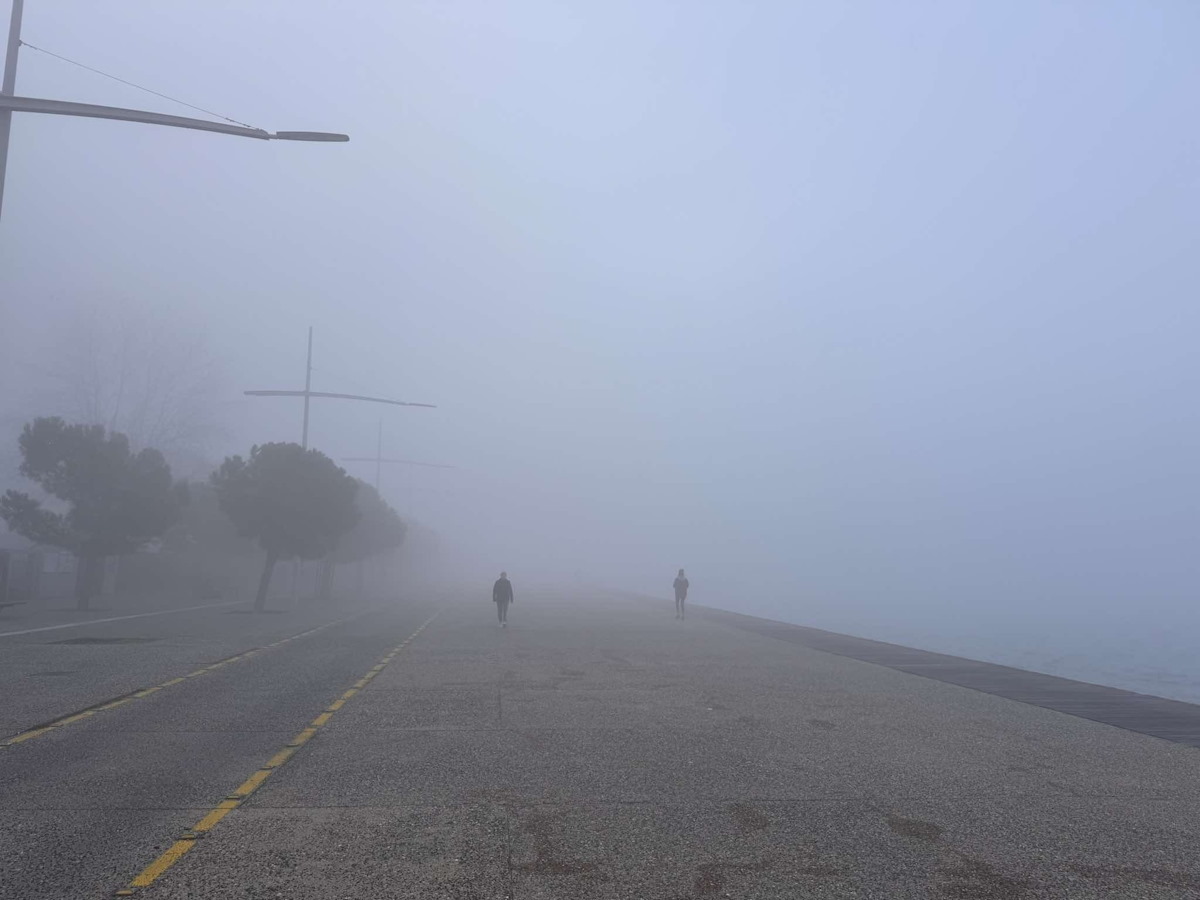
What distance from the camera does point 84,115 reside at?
1852 cm

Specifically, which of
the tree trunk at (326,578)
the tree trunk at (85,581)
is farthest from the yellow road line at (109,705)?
the tree trunk at (326,578)

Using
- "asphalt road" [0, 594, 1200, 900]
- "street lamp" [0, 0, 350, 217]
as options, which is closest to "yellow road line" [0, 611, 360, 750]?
"asphalt road" [0, 594, 1200, 900]

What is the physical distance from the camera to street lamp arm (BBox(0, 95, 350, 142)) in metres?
18.0

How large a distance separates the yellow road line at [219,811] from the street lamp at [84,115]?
11.1m

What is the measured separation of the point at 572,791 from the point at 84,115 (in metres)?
16.5

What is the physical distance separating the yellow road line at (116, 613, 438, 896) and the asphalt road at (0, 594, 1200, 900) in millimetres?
30

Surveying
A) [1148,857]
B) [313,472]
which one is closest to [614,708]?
[1148,857]

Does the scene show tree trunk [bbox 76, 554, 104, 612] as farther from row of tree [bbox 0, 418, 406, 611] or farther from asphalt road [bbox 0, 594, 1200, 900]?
asphalt road [bbox 0, 594, 1200, 900]

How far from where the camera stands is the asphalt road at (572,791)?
20.9 feet

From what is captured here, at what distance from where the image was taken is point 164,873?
629 centimetres

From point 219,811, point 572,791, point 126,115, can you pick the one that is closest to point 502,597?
point 126,115

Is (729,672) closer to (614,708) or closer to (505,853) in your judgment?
(614,708)

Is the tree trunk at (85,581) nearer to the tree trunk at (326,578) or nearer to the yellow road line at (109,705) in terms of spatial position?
the tree trunk at (326,578)

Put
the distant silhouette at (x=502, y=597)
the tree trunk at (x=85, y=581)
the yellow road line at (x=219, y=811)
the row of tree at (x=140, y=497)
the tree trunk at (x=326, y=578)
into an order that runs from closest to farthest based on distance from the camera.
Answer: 1. the yellow road line at (x=219, y=811)
2. the distant silhouette at (x=502, y=597)
3. the tree trunk at (x=85, y=581)
4. the row of tree at (x=140, y=497)
5. the tree trunk at (x=326, y=578)
